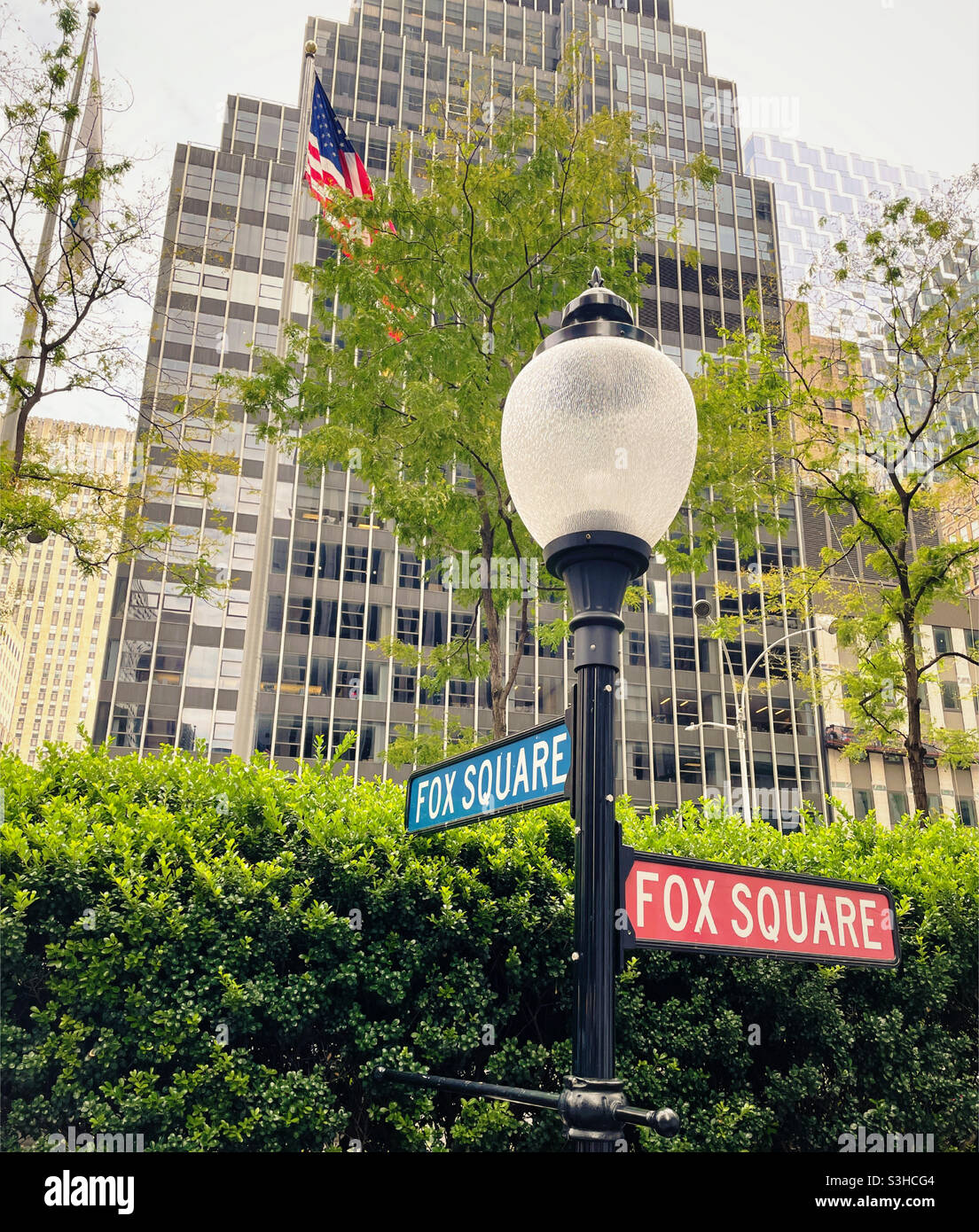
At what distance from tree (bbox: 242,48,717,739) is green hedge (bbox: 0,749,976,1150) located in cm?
622

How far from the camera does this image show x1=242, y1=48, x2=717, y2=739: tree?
11.5 meters

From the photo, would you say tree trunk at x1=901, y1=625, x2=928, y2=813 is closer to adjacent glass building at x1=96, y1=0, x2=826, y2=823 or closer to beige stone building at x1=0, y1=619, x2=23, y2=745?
adjacent glass building at x1=96, y1=0, x2=826, y2=823

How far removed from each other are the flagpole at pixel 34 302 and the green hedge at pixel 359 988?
33.3 ft

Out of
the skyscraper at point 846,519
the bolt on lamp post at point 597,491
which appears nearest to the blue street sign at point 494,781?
the bolt on lamp post at point 597,491

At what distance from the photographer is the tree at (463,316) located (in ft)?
37.9

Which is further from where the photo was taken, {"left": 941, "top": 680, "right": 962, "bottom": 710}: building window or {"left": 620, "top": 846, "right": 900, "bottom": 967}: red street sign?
{"left": 941, "top": 680, "right": 962, "bottom": 710}: building window

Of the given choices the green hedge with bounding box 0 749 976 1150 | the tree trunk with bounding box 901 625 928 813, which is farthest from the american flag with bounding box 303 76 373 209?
the green hedge with bounding box 0 749 976 1150

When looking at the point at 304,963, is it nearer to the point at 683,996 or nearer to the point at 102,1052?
the point at 102,1052

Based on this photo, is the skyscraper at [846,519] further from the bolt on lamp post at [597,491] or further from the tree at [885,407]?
the bolt on lamp post at [597,491]

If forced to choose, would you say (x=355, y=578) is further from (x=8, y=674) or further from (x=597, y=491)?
(x=597, y=491)

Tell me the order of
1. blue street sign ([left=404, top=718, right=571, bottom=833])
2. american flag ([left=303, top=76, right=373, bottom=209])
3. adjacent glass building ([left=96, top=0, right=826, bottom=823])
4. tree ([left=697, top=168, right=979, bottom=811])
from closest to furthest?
1. blue street sign ([left=404, top=718, right=571, bottom=833])
2. tree ([left=697, top=168, right=979, bottom=811])
3. american flag ([left=303, top=76, right=373, bottom=209])
4. adjacent glass building ([left=96, top=0, right=826, bottom=823])

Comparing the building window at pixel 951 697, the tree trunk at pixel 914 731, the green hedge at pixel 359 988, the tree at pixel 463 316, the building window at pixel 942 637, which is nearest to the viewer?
the green hedge at pixel 359 988

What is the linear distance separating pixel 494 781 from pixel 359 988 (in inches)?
78.6
